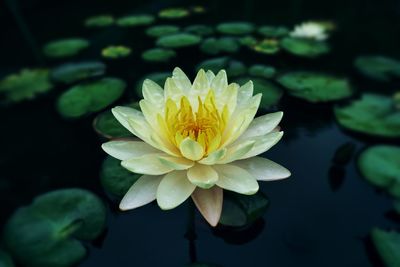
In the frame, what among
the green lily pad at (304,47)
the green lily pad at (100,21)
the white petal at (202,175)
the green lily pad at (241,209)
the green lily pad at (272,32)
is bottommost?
the green lily pad at (241,209)

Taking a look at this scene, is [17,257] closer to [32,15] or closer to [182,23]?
[182,23]

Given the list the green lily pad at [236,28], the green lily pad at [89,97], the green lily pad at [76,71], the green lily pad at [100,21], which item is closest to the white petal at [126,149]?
the green lily pad at [89,97]

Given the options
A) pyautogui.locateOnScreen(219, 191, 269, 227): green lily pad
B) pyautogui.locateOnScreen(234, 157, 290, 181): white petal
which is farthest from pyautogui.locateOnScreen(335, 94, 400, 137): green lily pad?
pyautogui.locateOnScreen(234, 157, 290, 181): white petal

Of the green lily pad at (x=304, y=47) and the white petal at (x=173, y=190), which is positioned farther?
the green lily pad at (x=304, y=47)

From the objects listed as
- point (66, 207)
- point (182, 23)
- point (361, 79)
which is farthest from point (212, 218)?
point (182, 23)

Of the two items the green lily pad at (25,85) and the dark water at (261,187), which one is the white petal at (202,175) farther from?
the green lily pad at (25,85)

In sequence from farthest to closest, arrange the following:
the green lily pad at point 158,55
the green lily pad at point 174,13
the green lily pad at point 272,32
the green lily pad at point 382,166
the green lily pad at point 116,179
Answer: the green lily pad at point 174,13, the green lily pad at point 272,32, the green lily pad at point 158,55, the green lily pad at point 382,166, the green lily pad at point 116,179

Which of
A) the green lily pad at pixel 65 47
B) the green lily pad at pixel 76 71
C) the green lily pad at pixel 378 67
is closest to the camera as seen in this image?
the green lily pad at pixel 76 71
